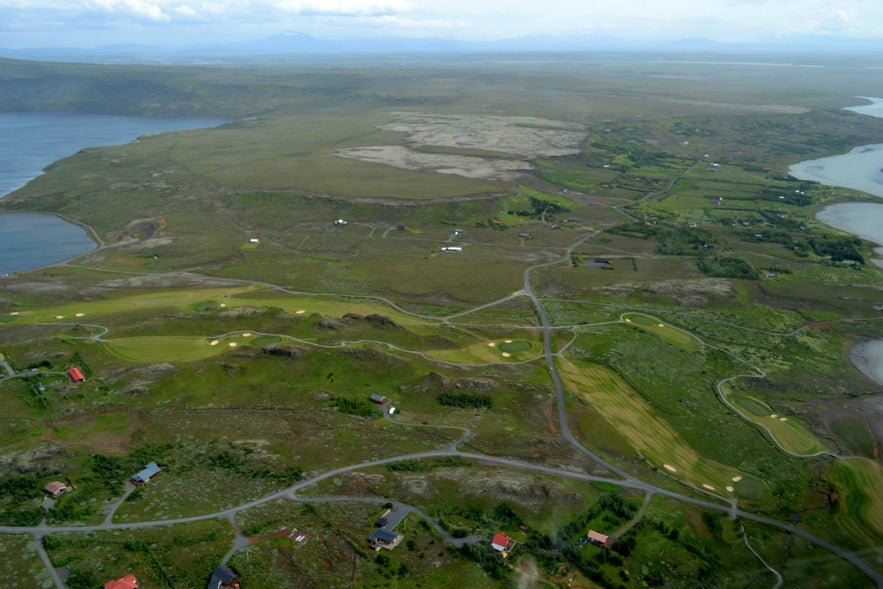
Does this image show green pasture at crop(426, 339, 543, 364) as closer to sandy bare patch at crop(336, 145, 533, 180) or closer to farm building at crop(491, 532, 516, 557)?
farm building at crop(491, 532, 516, 557)

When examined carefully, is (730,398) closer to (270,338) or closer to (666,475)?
(666,475)

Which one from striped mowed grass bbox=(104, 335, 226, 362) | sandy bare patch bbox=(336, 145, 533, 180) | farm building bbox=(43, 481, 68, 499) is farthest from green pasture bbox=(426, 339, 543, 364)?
sandy bare patch bbox=(336, 145, 533, 180)

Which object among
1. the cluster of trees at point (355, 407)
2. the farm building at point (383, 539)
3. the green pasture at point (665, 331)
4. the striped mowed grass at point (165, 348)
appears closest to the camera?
the farm building at point (383, 539)

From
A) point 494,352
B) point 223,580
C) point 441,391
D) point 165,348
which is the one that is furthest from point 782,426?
point 165,348

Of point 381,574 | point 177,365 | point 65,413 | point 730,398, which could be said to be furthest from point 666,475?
point 65,413

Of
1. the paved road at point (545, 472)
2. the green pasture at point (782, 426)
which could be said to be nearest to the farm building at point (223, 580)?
the paved road at point (545, 472)

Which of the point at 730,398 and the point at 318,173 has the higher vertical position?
the point at 318,173

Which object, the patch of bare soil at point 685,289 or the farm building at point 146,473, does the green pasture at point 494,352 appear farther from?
the farm building at point 146,473
